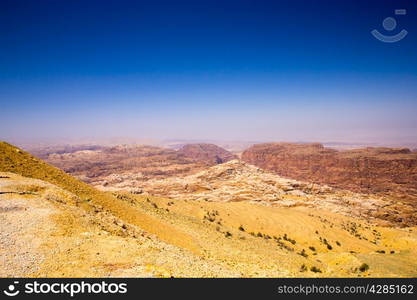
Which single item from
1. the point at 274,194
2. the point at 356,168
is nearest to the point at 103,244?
the point at 274,194

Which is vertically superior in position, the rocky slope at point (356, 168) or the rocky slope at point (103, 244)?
the rocky slope at point (103, 244)

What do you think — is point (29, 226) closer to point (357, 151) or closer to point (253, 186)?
point (253, 186)

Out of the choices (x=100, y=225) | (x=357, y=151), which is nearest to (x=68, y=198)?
(x=100, y=225)

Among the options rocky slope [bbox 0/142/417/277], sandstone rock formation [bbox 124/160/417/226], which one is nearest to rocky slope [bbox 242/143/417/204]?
sandstone rock formation [bbox 124/160/417/226]

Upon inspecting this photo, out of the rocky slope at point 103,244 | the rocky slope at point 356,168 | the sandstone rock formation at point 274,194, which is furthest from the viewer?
the rocky slope at point 356,168

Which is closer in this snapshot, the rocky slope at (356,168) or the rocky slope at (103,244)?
the rocky slope at (103,244)

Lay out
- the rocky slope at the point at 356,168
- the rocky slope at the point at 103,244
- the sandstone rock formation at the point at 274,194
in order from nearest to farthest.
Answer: the rocky slope at the point at 103,244
the sandstone rock formation at the point at 274,194
the rocky slope at the point at 356,168

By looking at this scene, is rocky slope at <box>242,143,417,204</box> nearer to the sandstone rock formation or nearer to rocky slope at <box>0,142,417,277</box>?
the sandstone rock formation

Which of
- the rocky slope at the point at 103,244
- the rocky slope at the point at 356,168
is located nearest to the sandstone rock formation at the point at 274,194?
the rocky slope at the point at 356,168

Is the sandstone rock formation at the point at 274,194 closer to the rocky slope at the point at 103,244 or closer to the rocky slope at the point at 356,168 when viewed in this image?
the rocky slope at the point at 356,168
